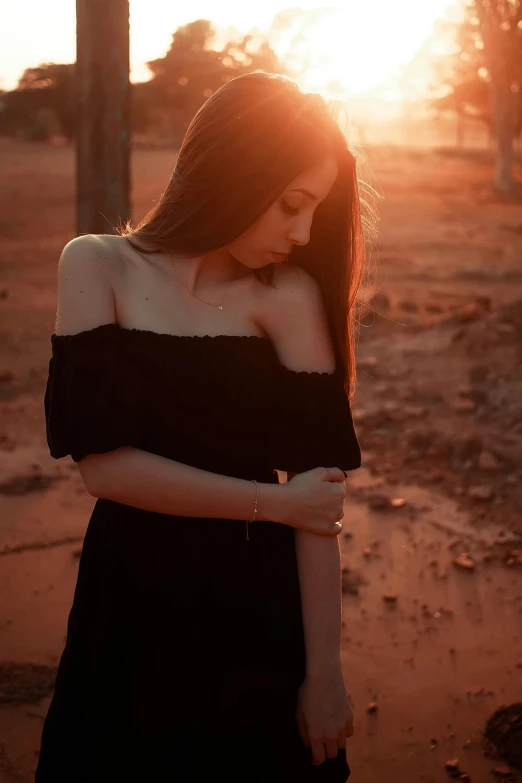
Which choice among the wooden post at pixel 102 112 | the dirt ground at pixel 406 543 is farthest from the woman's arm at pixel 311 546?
the wooden post at pixel 102 112

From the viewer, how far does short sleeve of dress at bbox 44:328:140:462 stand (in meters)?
1.42

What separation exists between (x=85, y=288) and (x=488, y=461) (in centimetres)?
425

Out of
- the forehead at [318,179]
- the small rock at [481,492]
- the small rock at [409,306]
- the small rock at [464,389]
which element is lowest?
the small rock at [481,492]

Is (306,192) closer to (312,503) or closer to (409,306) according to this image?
(312,503)

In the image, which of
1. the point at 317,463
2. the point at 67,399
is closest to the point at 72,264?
the point at 67,399

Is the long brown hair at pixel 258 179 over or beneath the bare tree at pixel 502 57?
beneath

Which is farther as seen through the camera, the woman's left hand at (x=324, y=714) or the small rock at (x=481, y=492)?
the small rock at (x=481, y=492)

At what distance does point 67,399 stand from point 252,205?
45 cm

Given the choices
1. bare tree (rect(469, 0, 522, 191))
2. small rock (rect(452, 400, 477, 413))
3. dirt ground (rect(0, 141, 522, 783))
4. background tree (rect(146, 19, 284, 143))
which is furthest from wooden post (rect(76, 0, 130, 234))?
background tree (rect(146, 19, 284, 143))

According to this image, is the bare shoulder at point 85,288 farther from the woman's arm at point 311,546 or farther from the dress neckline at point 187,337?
the woman's arm at point 311,546

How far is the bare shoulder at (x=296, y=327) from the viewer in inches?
60.1

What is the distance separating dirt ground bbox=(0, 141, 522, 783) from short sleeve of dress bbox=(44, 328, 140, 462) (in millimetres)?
792

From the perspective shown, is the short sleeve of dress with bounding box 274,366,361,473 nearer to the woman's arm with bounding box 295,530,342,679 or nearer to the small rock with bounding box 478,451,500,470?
the woman's arm with bounding box 295,530,342,679

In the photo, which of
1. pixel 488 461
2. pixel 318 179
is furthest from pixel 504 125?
pixel 318 179
